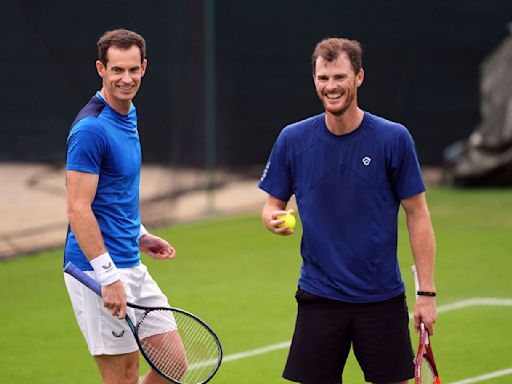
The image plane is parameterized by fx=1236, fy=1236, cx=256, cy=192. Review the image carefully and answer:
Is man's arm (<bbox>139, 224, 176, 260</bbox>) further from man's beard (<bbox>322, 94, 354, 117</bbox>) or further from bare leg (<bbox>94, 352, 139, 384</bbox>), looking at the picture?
man's beard (<bbox>322, 94, 354, 117</bbox>)

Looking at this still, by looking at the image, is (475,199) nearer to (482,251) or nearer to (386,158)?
(482,251)

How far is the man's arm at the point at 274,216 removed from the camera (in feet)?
18.4

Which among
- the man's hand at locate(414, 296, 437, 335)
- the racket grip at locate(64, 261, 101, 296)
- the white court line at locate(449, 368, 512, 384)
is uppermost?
the racket grip at locate(64, 261, 101, 296)

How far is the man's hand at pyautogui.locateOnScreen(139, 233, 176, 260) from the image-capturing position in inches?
256

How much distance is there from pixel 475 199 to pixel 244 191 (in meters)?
3.17

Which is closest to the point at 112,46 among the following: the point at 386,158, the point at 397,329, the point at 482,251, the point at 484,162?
the point at 386,158

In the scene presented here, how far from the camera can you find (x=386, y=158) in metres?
5.65

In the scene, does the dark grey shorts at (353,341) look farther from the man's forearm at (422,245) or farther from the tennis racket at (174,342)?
the tennis racket at (174,342)

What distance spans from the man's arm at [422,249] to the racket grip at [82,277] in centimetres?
149

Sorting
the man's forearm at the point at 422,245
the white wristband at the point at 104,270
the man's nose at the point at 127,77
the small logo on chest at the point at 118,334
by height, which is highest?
the man's nose at the point at 127,77

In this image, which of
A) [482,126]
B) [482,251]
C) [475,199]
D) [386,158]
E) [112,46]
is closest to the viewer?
[386,158]

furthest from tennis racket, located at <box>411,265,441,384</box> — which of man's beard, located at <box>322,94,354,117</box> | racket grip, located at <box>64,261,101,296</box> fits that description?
racket grip, located at <box>64,261,101,296</box>

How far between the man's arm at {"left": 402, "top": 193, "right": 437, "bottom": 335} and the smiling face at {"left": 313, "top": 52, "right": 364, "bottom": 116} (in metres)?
0.53

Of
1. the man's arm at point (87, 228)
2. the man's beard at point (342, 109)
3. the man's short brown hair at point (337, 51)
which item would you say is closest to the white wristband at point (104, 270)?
the man's arm at point (87, 228)
